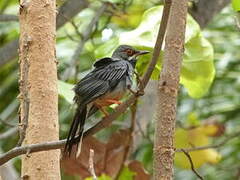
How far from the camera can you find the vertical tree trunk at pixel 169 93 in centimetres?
144

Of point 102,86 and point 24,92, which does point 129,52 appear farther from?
point 24,92

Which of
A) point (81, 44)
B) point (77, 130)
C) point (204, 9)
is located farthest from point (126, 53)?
point (204, 9)

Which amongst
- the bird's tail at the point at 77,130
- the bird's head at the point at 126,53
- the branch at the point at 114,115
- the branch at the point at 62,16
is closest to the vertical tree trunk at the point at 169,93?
the branch at the point at 114,115

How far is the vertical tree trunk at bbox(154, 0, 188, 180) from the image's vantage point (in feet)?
4.73

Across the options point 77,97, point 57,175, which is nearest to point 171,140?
point 57,175

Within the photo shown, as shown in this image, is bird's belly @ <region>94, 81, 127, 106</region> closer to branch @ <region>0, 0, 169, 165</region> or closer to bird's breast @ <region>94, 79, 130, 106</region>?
bird's breast @ <region>94, 79, 130, 106</region>

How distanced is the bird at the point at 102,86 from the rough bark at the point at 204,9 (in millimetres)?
907

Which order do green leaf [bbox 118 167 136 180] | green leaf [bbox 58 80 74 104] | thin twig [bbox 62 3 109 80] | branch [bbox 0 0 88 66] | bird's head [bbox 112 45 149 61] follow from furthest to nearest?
thin twig [bbox 62 3 109 80] → branch [bbox 0 0 88 66] → green leaf [bbox 118 167 136 180] → green leaf [bbox 58 80 74 104] → bird's head [bbox 112 45 149 61]

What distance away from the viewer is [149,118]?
3168mm

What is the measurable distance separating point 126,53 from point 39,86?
0.63 m

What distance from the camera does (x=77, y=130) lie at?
A: 1808 millimetres

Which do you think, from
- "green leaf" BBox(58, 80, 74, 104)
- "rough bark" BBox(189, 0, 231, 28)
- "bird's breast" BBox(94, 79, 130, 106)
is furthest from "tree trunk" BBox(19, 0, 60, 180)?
"rough bark" BBox(189, 0, 231, 28)

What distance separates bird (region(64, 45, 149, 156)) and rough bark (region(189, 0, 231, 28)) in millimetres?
907

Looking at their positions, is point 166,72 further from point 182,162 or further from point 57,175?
point 182,162
